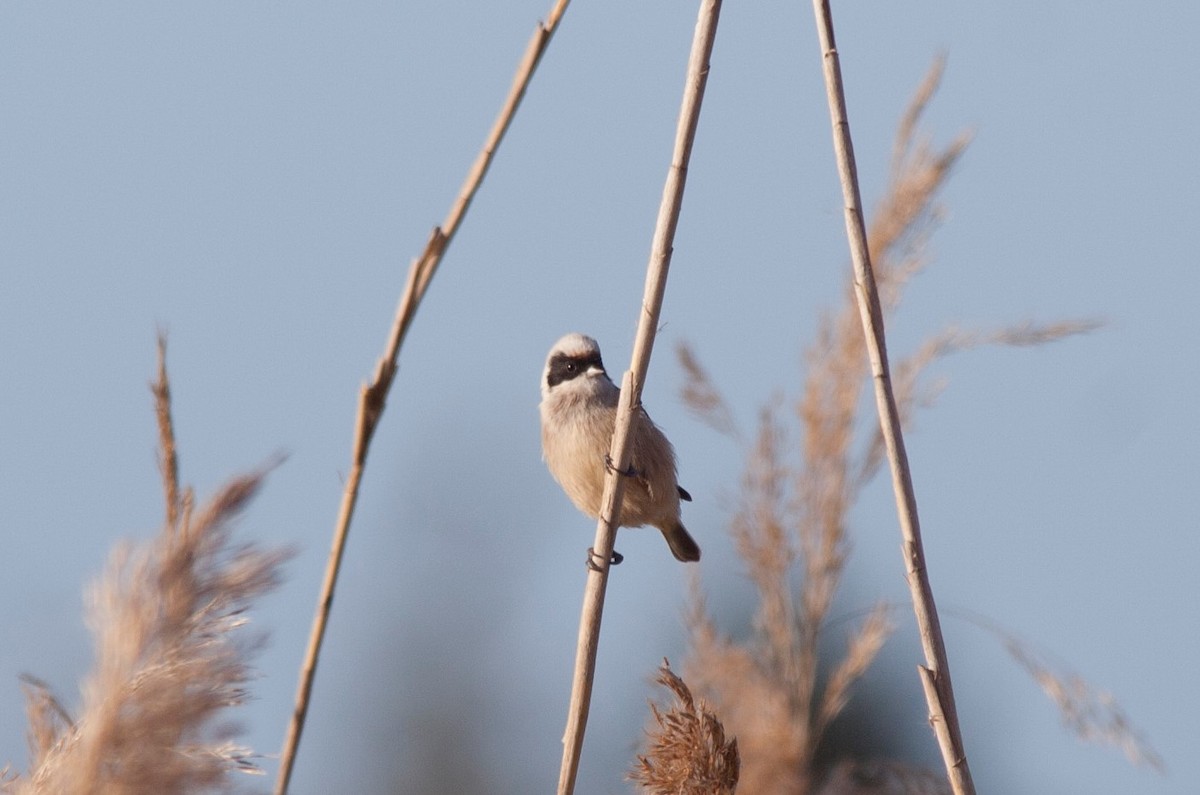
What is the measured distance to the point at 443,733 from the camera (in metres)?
9.66

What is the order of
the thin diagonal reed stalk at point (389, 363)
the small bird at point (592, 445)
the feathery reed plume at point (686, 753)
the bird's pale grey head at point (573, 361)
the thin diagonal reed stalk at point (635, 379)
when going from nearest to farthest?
the thin diagonal reed stalk at point (389, 363), the thin diagonal reed stalk at point (635, 379), the feathery reed plume at point (686, 753), the small bird at point (592, 445), the bird's pale grey head at point (573, 361)

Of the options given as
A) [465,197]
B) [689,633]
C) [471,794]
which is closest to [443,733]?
[471,794]

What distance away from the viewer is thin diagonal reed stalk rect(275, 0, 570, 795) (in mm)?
759

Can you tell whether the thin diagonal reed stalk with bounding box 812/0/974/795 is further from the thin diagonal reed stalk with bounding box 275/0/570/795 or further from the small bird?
the small bird

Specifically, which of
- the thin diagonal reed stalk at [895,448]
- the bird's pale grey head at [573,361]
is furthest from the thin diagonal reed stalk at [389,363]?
the bird's pale grey head at [573,361]

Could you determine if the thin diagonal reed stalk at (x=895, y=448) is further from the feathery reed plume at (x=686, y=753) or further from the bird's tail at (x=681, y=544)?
the bird's tail at (x=681, y=544)

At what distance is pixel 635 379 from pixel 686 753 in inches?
14.7

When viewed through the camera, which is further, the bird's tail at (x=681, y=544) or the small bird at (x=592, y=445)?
the bird's tail at (x=681, y=544)

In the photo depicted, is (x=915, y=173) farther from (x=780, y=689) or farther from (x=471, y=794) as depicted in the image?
(x=471, y=794)

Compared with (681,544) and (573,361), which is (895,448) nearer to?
(573,361)

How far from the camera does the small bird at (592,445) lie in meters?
3.41

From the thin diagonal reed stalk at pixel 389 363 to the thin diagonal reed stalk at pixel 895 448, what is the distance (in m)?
0.50

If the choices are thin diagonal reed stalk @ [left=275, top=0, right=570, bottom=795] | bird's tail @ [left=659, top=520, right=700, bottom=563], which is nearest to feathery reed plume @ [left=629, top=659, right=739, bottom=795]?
thin diagonal reed stalk @ [left=275, top=0, right=570, bottom=795]

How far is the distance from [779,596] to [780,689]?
0.65 ft
